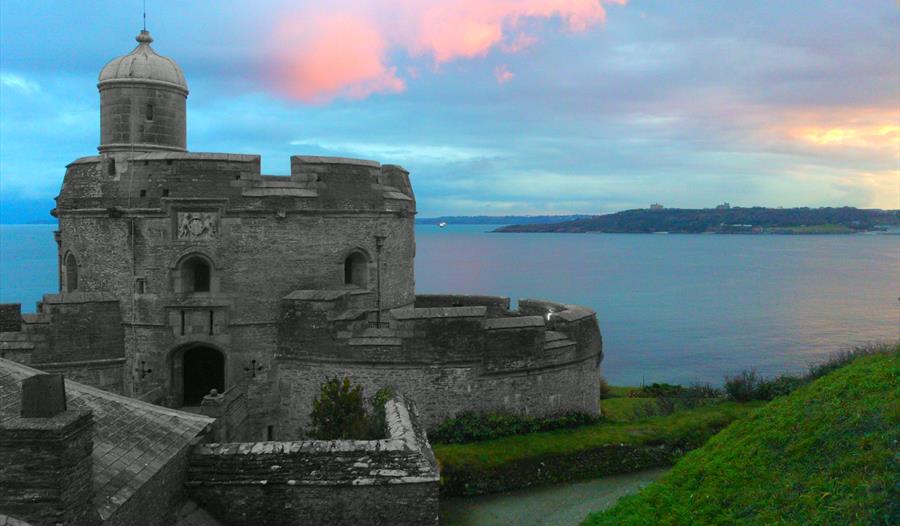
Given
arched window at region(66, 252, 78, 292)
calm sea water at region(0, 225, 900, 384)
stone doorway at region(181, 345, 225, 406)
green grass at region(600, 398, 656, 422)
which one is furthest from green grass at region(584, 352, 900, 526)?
calm sea water at region(0, 225, 900, 384)

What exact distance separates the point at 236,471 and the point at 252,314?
8.95 meters

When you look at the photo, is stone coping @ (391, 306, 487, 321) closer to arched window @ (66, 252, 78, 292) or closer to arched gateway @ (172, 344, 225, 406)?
arched gateway @ (172, 344, 225, 406)

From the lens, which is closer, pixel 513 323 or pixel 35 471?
pixel 35 471

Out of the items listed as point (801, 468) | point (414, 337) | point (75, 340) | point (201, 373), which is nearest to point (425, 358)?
point (414, 337)

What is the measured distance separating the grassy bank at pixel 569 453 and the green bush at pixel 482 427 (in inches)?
6.9

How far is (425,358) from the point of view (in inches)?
671

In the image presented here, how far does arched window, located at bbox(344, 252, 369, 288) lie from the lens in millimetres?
19500

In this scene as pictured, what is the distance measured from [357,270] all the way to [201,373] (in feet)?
15.9

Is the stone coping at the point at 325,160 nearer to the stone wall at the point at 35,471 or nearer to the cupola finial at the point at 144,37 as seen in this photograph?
the cupola finial at the point at 144,37

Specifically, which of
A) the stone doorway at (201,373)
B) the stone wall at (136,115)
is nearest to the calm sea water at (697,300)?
the stone doorway at (201,373)

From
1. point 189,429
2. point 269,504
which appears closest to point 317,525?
point 269,504

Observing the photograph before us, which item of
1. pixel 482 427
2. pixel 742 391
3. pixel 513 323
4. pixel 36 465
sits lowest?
pixel 742 391

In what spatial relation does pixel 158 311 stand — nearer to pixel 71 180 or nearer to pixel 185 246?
pixel 185 246

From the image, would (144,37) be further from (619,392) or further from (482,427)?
(619,392)
